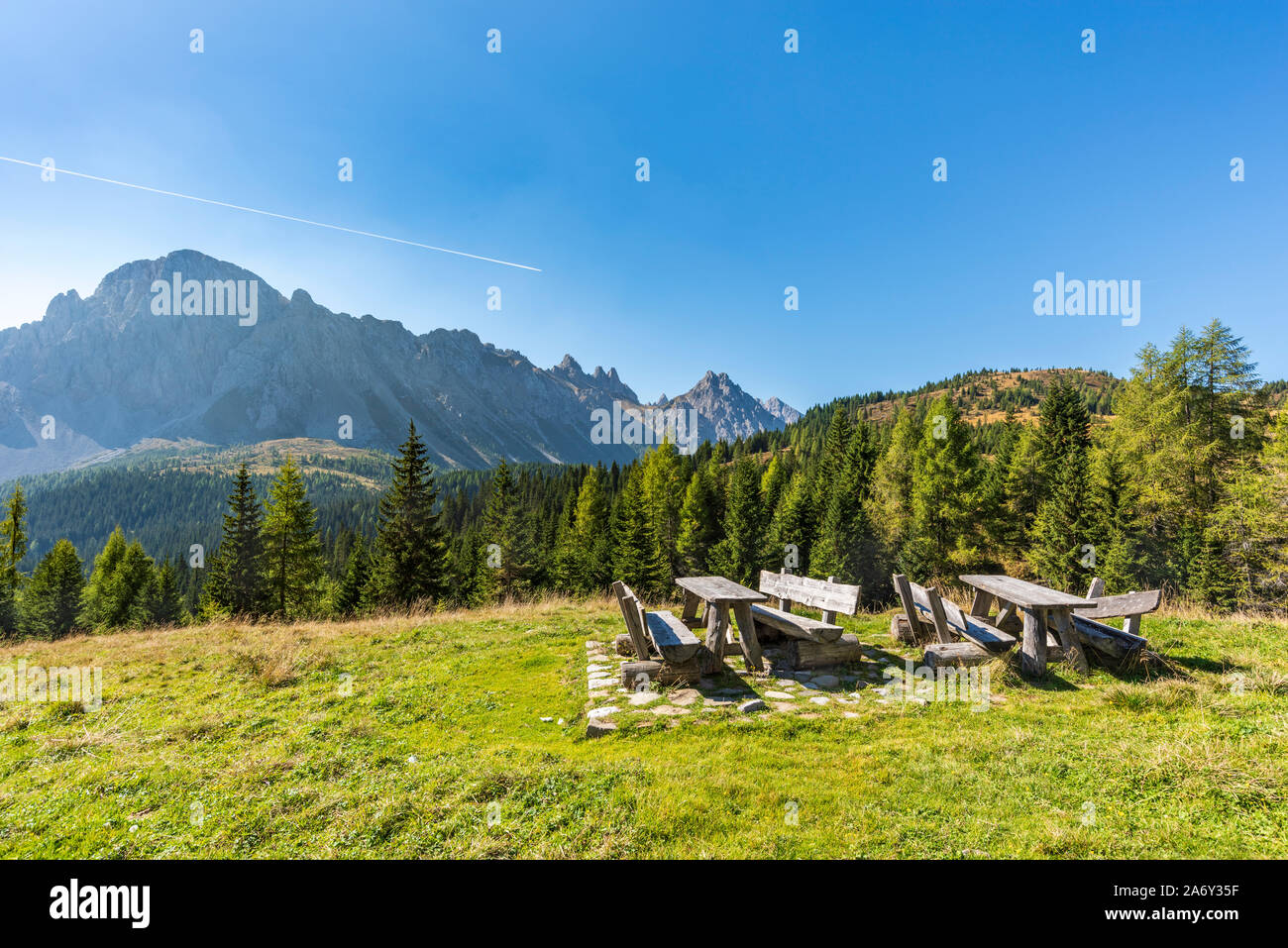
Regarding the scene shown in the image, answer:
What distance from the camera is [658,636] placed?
26.9ft

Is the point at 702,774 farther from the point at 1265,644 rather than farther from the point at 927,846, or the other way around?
the point at 1265,644

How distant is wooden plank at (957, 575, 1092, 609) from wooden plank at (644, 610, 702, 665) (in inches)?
201

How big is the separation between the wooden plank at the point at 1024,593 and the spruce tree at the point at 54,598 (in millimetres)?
76904

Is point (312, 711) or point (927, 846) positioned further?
point (312, 711)

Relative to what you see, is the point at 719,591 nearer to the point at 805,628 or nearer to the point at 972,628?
the point at 805,628

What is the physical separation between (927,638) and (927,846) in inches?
280

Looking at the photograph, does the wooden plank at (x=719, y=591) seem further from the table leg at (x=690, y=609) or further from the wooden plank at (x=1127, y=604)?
the wooden plank at (x=1127, y=604)

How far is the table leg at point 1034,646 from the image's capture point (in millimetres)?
7906

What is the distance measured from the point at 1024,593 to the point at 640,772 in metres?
7.42

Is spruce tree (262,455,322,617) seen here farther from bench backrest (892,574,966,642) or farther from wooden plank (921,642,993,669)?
wooden plank (921,642,993,669)

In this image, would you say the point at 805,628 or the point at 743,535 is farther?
the point at 743,535

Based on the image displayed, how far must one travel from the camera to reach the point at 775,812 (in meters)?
4.27

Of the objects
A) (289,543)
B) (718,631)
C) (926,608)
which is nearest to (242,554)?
(289,543)
